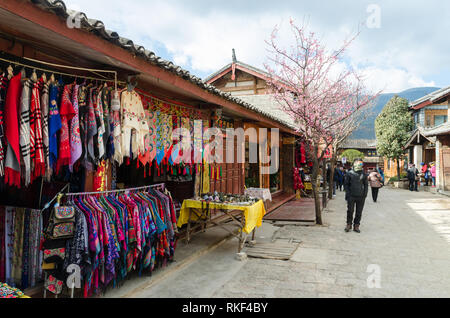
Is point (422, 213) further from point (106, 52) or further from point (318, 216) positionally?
point (106, 52)

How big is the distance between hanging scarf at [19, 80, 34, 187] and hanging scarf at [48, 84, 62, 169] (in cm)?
20

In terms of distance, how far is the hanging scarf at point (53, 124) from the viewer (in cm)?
309

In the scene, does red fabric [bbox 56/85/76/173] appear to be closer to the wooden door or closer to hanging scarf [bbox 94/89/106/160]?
hanging scarf [bbox 94/89/106/160]

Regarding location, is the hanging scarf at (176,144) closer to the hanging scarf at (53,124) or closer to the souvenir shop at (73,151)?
the souvenir shop at (73,151)

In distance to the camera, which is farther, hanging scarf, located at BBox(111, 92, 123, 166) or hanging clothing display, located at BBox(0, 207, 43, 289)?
hanging scarf, located at BBox(111, 92, 123, 166)

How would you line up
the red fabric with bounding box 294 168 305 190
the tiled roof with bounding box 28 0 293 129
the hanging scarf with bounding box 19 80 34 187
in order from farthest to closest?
the red fabric with bounding box 294 168 305 190 < the hanging scarf with bounding box 19 80 34 187 < the tiled roof with bounding box 28 0 293 129

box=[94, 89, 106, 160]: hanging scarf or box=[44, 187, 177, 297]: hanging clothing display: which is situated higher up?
box=[94, 89, 106, 160]: hanging scarf

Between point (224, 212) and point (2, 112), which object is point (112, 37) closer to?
point (2, 112)

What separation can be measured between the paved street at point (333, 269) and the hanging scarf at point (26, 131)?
2154mm

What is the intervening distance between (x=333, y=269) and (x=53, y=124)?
4.52 m

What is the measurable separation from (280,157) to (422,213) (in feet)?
20.4

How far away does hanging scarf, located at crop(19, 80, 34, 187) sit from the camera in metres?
2.82

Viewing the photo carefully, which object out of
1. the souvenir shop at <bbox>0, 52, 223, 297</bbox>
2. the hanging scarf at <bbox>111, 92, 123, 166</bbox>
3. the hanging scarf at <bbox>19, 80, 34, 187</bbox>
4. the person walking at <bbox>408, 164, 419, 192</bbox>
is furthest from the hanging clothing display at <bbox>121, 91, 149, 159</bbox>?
the person walking at <bbox>408, 164, 419, 192</bbox>

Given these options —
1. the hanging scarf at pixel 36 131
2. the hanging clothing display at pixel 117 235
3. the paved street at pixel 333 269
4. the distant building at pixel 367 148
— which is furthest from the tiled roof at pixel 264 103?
the distant building at pixel 367 148
